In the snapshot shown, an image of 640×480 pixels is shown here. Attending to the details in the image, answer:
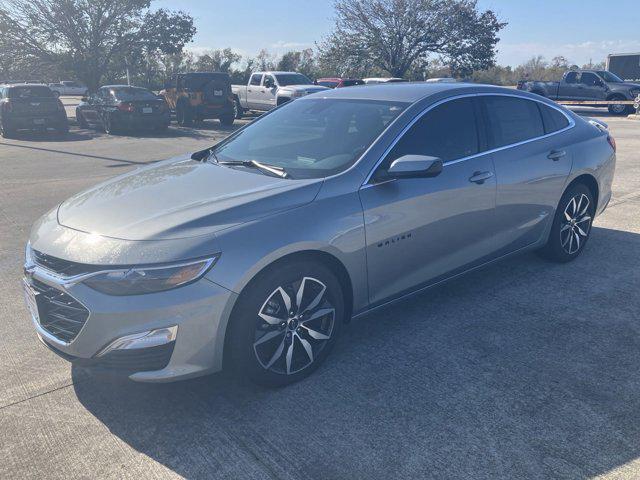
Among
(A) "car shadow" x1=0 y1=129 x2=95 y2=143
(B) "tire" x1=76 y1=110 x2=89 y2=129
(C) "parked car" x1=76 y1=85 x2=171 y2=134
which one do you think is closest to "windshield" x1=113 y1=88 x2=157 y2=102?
(C) "parked car" x1=76 y1=85 x2=171 y2=134

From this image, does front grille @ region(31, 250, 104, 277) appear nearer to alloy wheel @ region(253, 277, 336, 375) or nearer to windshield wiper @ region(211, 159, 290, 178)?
alloy wheel @ region(253, 277, 336, 375)

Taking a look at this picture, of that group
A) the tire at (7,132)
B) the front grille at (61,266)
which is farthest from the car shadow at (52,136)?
the front grille at (61,266)

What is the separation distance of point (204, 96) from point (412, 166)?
60.1 feet

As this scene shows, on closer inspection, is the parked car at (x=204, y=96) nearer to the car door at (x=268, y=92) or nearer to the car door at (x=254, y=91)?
the car door at (x=268, y=92)

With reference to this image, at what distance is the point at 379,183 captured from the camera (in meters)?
3.61

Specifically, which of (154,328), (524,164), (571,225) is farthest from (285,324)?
(571,225)

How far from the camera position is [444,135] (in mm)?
4129

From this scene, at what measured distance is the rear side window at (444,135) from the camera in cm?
386

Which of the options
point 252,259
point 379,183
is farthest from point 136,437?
point 379,183

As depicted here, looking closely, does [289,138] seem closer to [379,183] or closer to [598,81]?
[379,183]

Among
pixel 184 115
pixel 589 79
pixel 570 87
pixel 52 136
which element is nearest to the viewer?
pixel 52 136

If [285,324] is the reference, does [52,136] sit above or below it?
above

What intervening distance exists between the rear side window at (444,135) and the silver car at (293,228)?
0.04ft

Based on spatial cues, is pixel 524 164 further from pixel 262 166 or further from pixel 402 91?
pixel 262 166
